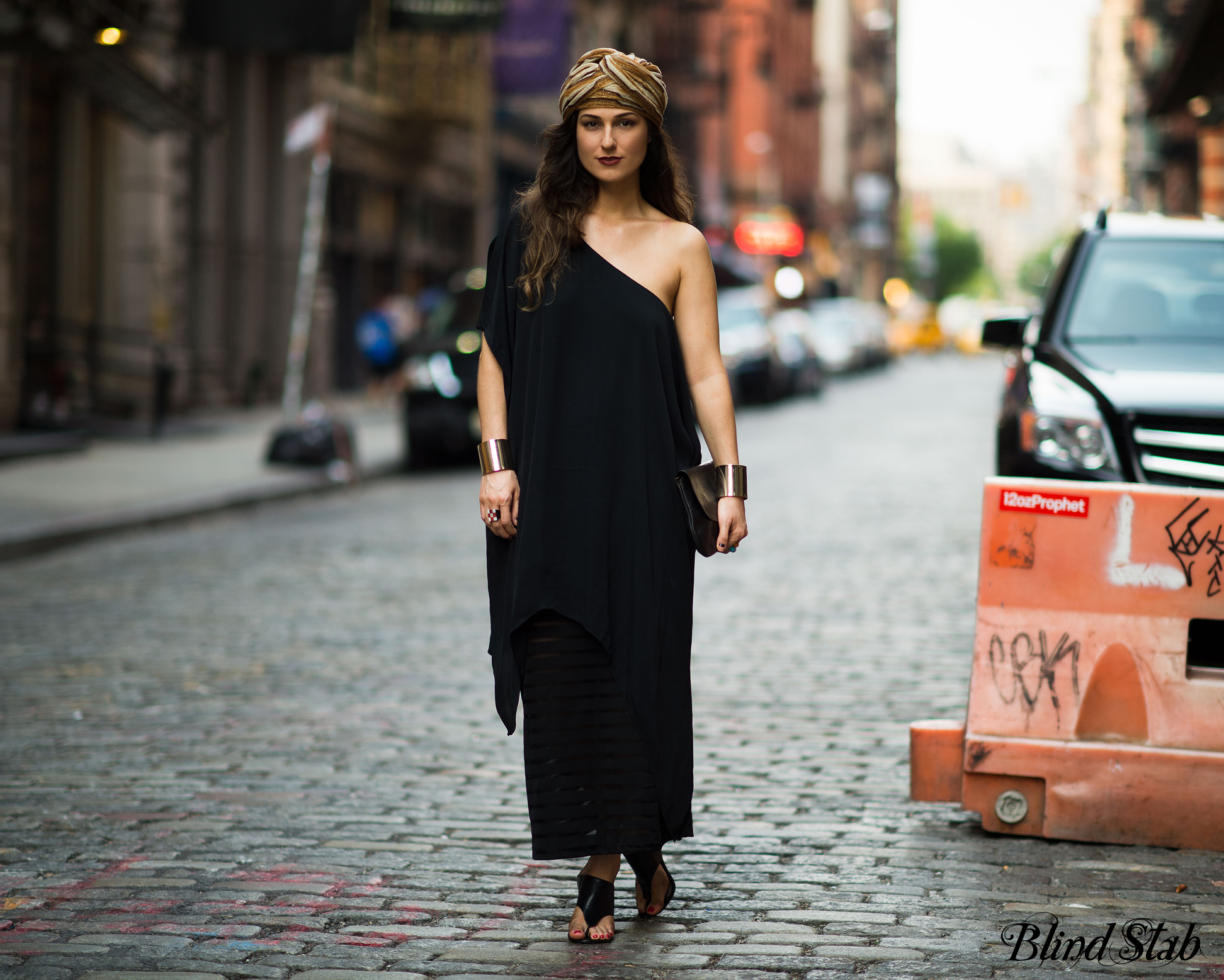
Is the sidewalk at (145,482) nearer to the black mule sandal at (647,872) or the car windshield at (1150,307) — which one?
the car windshield at (1150,307)

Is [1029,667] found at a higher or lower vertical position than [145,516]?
higher

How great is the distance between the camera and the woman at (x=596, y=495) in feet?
12.9

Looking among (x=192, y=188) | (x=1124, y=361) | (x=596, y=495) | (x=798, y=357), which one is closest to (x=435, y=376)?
(x=192, y=188)

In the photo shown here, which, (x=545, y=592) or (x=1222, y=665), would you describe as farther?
(x=1222, y=665)

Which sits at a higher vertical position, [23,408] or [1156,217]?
[1156,217]

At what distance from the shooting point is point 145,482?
15.2 metres

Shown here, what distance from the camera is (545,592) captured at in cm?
393

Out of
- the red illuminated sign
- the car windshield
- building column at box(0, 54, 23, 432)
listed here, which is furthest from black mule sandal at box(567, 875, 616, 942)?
the red illuminated sign

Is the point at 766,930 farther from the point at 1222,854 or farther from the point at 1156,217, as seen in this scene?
the point at 1156,217

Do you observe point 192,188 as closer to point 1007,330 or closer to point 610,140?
point 1007,330

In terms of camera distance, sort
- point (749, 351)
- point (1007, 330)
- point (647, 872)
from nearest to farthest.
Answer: point (647, 872), point (1007, 330), point (749, 351)

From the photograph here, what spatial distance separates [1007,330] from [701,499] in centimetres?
477

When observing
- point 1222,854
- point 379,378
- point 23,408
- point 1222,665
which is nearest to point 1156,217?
point 1222,665

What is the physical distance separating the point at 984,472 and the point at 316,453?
680 cm
